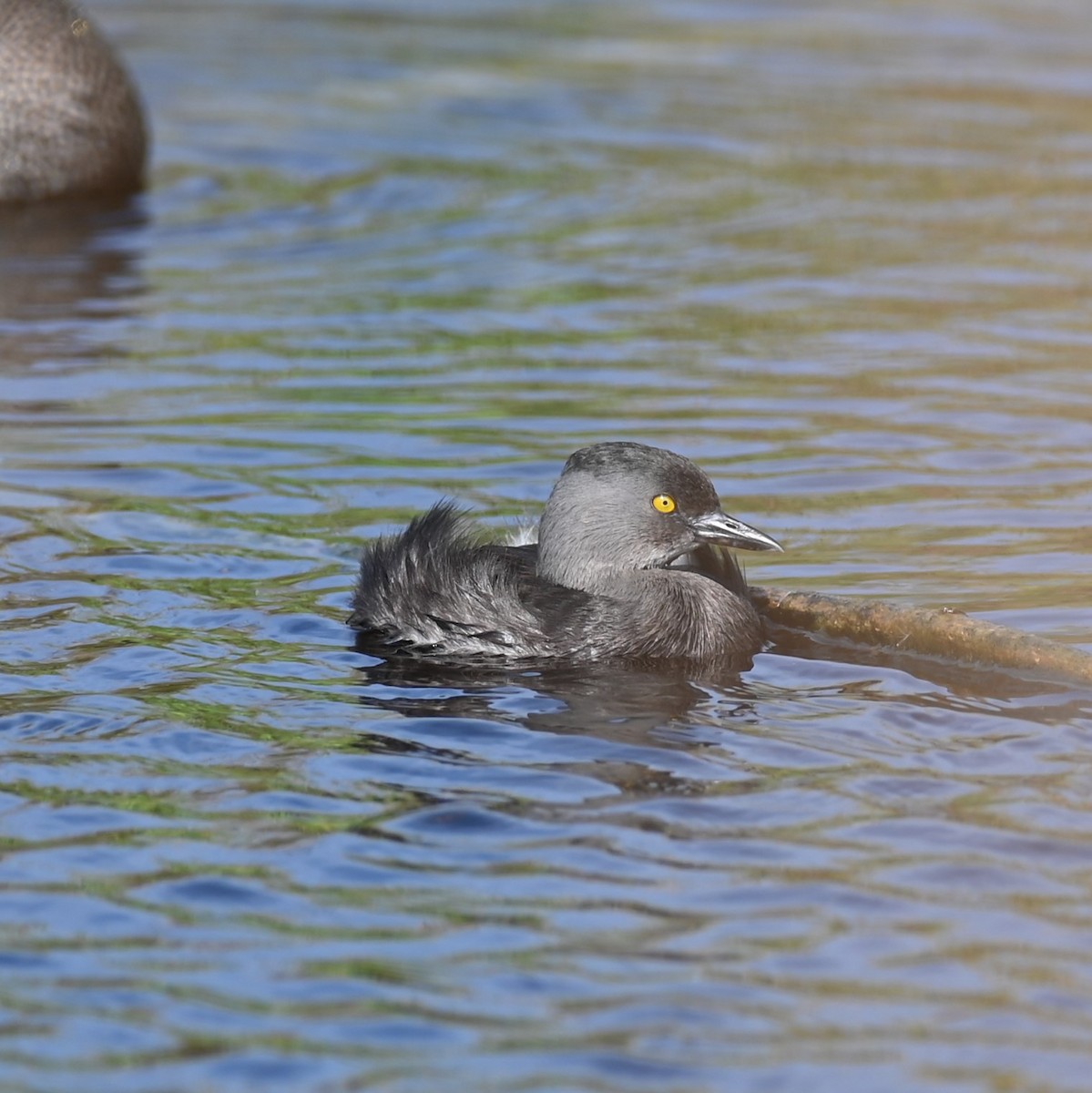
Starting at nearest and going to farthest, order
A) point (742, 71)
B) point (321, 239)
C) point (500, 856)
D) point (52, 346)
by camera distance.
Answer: point (500, 856), point (52, 346), point (321, 239), point (742, 71)

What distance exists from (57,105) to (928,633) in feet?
30.4

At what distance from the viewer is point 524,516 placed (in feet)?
30.8

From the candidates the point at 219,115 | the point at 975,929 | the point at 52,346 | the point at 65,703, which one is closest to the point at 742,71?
the point at 219,115

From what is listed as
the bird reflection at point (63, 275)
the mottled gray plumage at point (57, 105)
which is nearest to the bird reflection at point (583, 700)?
the bird reflection at point (63, 275)

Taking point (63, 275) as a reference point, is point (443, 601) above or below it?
below

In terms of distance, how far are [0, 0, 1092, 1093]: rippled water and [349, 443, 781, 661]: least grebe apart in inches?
8.4

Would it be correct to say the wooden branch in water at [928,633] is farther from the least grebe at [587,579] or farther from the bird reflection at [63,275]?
the bird reflection at [63,275]

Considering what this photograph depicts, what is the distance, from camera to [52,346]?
12.3m

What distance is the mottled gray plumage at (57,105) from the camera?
15.0 meters

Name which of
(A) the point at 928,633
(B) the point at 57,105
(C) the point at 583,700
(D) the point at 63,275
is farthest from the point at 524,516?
(B) the point at 57,105

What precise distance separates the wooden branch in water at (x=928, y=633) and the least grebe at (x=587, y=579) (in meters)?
0.17

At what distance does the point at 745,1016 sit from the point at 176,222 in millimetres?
10839

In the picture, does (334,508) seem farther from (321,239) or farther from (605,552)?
(321,239)

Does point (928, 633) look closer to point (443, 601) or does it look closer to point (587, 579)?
point (587, 579)
